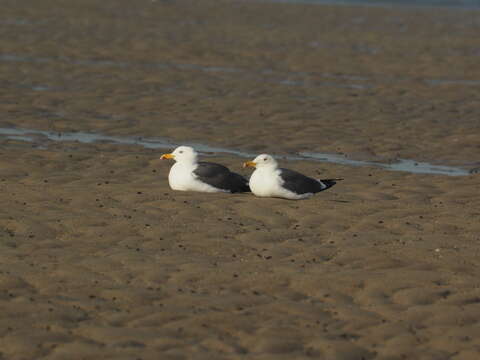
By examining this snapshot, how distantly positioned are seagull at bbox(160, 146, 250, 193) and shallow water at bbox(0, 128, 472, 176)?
400 centimetres

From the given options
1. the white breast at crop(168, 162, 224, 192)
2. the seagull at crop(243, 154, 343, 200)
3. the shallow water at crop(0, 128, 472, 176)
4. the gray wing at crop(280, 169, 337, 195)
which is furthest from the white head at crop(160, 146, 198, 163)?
the shallow water at crop(0, 128, 472, 176)

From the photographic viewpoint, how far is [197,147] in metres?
20.3

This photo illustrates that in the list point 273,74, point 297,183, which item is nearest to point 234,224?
point 297,183

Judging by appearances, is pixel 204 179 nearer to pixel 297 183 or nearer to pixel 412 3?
pixel 297 183

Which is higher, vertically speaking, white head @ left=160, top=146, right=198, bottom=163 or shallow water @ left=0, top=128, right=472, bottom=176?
white head @ left=160, top=146, right=198, bottom=163

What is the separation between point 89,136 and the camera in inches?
820

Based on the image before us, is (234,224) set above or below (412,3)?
below

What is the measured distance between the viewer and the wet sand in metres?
9.68

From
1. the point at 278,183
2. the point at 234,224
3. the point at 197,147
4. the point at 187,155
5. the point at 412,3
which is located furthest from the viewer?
the point at 412,3

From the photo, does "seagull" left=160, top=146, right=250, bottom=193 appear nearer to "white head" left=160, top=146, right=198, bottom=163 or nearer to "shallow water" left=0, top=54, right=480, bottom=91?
"white head" left=160, top=146, right=198, bottom=163

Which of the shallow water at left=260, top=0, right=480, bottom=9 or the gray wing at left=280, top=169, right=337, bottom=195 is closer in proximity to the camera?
the gray wing at left=280, top=169, right=337, bottom=195

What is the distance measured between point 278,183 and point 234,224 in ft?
5.42

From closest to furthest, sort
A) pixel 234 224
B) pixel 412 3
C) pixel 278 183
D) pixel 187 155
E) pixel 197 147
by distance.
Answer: pixel 234 224, pixel 278 183, pixel 187 155, pixel 197 147, pixel 412 3

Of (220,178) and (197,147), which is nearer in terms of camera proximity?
(220,178)
